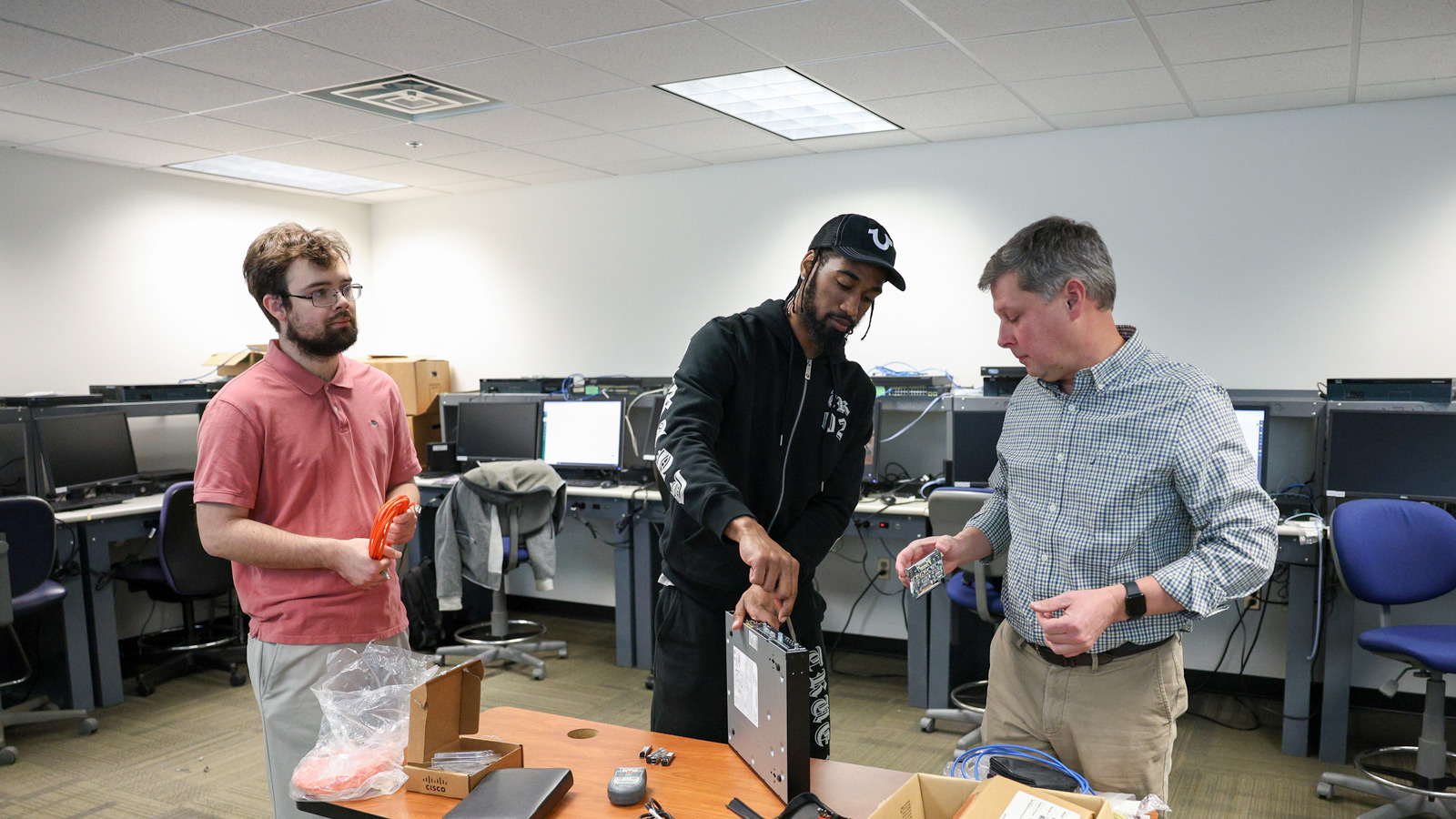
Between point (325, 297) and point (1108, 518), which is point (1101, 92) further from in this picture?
point (325, 297)

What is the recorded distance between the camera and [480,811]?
137 cm

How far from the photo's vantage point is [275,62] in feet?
11.2

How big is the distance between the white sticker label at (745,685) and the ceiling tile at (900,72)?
2.57 meters

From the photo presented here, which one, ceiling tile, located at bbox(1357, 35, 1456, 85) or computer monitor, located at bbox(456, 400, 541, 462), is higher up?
ceiling tile, located at bbox(1357, 35, 1456, 85)

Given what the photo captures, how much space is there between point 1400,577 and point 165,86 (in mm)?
4797

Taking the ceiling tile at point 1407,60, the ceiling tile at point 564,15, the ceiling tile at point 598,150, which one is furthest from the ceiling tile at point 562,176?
the ceiling tile at point 1407,60

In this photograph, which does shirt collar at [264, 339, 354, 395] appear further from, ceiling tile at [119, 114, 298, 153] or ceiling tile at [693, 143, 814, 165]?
ceiling tile at [693, 143, 814, 165]

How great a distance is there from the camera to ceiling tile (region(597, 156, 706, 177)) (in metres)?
5.29

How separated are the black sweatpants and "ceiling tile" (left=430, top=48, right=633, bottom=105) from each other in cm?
239

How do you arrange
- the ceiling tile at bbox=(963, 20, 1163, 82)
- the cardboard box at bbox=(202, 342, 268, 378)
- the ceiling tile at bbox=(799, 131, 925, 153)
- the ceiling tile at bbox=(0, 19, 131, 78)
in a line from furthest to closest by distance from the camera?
1. the cardboard box at bbox=(202, 342, 268, 378)
2. the ceiling tile at bbox=(799, 131, 925, 153)
3. the ceiling tile at bbox=(963, 20, 1163, 82)
4. the ceiling tile at bbox=(0, 19, 131, 78)

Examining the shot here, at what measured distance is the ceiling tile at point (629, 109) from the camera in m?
3.97

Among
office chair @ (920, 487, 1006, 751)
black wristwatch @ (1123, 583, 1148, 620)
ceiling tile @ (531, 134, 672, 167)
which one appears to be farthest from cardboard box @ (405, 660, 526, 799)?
ceiling tile @ (531, 134, 672, 167)

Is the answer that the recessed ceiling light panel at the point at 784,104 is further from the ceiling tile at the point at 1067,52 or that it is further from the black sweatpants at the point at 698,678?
the black sweatpants at the point at 698,678

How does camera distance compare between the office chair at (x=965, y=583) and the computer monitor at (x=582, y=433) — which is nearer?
the office chair at (x=965, y=583)
